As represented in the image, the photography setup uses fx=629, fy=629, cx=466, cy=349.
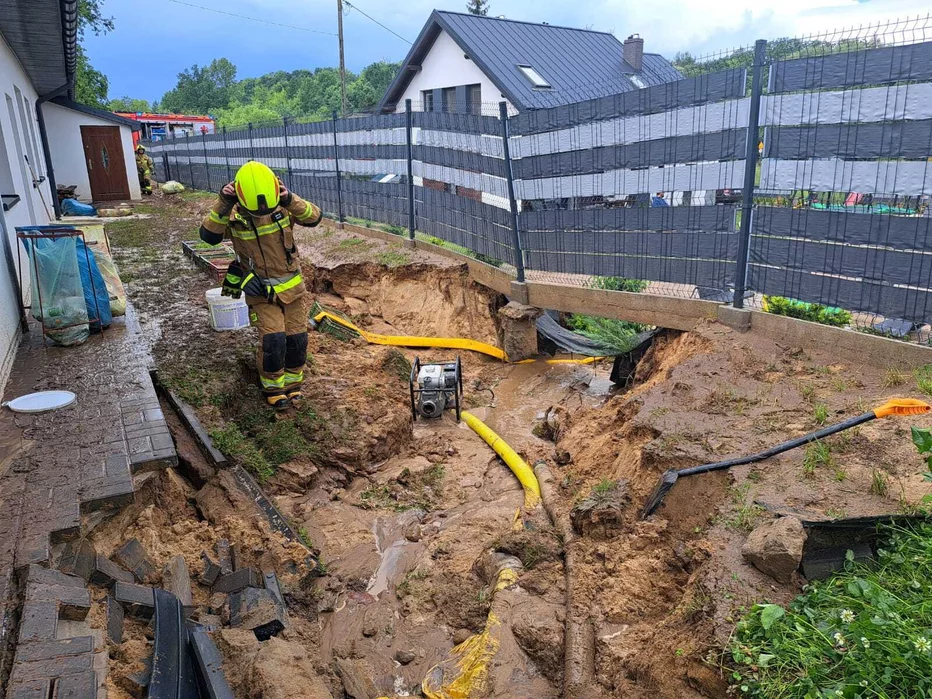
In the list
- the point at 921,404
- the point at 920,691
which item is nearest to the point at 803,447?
the point at 921,404

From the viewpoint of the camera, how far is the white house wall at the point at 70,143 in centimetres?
1820

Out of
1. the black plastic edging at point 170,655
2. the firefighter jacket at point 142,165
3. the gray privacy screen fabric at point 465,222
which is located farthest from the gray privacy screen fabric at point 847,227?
the firefighter jacket at point 142,165

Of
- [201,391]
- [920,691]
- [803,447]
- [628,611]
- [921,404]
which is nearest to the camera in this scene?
[920,691]

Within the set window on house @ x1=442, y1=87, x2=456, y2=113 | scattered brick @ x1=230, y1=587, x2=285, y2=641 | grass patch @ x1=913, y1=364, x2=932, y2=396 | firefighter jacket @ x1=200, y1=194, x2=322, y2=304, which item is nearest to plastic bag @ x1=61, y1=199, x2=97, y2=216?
firefighter jacket @ x1=200, y1=194, x2=322, y2=304

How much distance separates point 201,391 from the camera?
5.55 meters

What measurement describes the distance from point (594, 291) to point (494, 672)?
4765 mm

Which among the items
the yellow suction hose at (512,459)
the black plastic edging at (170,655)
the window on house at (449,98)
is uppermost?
the window on house at (449,98)

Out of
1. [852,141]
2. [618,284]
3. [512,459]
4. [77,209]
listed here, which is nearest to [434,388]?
[512,459]

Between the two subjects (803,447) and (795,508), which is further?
(803,447)

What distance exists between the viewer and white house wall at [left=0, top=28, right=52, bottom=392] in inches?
222

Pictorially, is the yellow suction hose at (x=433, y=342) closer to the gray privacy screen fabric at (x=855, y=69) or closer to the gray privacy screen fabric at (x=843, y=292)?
the gray privacy screen fabric at (x=843, y=292)

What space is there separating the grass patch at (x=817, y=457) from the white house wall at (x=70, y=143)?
67.5 feet

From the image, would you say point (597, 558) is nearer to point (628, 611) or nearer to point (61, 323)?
point (628, 611)

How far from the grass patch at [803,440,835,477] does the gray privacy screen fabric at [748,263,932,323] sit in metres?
1.84
